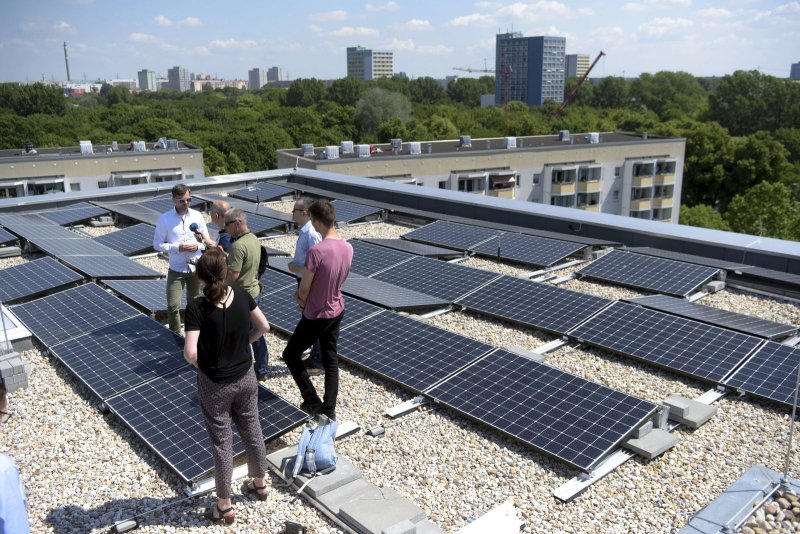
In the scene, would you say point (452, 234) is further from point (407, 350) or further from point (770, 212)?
point (770, 212)

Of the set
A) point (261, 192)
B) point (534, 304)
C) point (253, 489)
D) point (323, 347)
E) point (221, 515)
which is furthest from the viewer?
point (261, 192)

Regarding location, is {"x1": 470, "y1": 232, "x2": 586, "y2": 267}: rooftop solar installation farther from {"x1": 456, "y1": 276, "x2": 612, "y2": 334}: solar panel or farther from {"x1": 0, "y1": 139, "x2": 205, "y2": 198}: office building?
{"x1": 0, "y1": 139, "x2": 205, "y2": 198}: office building

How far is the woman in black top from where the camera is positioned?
5301mm

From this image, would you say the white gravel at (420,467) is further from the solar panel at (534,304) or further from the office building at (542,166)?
the office building at (542,166)

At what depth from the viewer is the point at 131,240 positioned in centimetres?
1586

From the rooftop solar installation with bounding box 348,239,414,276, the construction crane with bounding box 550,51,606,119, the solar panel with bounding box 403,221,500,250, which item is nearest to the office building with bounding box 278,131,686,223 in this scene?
the solar panel with bounding box 403,221,500,250

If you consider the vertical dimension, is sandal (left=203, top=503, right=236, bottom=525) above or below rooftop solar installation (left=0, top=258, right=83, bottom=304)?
below

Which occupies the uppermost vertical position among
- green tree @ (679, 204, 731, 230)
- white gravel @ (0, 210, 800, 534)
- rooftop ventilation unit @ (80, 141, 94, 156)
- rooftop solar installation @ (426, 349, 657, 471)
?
rooftop ventilation unit @ (80, 141, 94, 156)

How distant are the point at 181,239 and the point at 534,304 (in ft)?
18.6

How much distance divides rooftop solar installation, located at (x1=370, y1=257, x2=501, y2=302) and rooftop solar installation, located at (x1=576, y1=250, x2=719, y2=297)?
2.33 metres

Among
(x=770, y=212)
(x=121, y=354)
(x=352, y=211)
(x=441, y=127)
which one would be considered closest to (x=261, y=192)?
(x=352, y=211)

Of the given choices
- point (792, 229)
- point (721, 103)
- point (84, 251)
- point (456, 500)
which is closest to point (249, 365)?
point (456, 500)

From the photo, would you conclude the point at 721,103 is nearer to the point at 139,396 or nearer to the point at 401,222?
the point at 401,222

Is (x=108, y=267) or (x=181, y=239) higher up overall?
(x=181, y=239)
